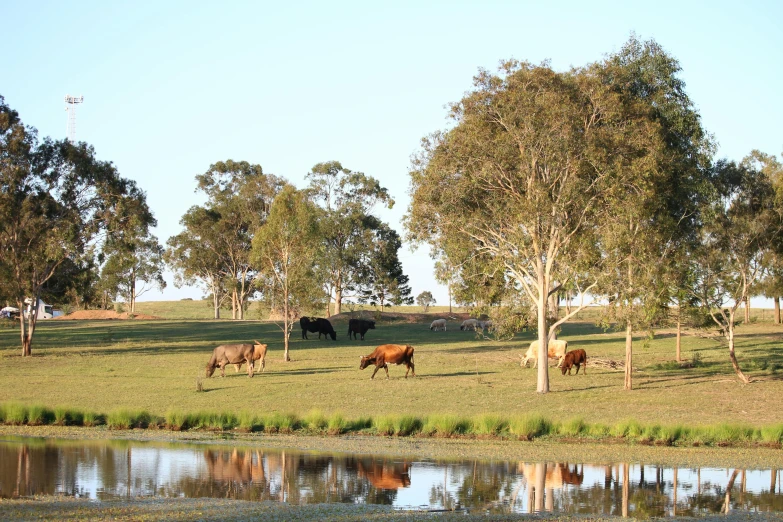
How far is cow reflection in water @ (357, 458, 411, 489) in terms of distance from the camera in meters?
17.0

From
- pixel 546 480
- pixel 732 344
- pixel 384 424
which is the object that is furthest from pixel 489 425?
pixel 732 344

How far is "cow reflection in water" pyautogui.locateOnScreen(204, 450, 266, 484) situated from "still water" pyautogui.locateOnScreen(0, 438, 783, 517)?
0.02m

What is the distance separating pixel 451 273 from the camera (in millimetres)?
37500

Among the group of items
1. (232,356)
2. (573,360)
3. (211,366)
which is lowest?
(211,366)

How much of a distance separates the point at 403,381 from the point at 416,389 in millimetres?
2913

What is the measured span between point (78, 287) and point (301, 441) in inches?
1389

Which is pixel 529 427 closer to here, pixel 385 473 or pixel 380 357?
pixel 385 473

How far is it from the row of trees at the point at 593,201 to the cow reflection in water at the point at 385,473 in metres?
16.2

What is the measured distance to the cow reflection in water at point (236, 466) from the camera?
17.4 metres

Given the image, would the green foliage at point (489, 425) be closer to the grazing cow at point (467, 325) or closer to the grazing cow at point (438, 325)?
the grazing cow at point (438, 325)

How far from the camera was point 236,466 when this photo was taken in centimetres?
1875

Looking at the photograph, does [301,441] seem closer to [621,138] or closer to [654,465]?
[654,465]

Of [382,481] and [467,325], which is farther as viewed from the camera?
[467,325]

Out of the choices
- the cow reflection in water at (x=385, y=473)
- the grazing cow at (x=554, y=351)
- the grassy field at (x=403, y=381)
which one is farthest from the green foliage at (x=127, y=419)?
the grazing cow at (x=554, y=351)
